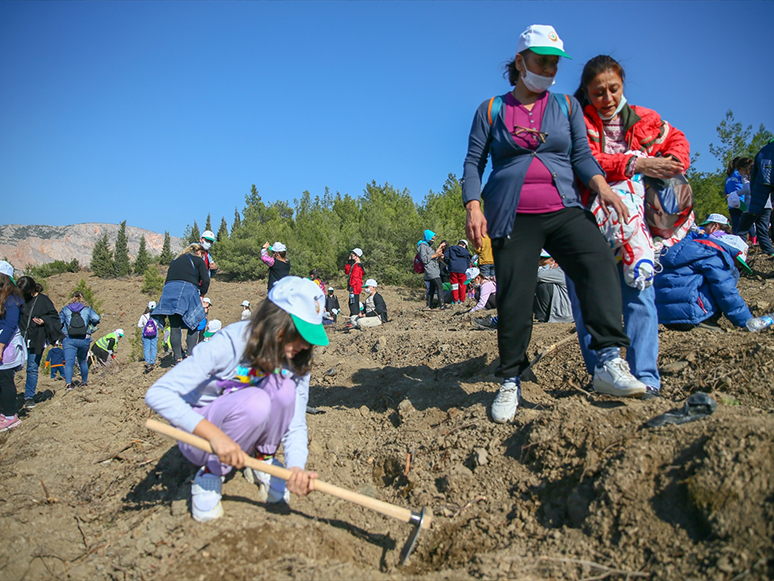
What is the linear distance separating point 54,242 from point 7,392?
455 ft

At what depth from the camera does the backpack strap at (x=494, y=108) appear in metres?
2.70

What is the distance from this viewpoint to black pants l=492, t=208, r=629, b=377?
8.09 ft

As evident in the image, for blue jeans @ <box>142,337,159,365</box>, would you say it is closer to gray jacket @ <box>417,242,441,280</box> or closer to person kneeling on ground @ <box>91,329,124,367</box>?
person kneeling on ground @ <box>91,329,124,367</box>

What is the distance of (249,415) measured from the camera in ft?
7.26

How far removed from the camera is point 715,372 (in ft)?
9.05

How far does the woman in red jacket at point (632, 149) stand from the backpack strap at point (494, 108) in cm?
48

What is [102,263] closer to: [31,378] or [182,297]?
[31,378]

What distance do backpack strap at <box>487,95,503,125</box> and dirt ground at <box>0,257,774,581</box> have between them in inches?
62.2

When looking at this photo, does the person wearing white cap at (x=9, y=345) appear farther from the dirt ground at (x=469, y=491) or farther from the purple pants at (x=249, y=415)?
the purple pants at (x=249, y=415)

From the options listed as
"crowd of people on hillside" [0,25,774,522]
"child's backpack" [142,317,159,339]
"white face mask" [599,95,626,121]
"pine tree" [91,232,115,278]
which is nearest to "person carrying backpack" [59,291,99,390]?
"child's backpack" [142,317,159,339]

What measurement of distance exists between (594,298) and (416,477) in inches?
52.0

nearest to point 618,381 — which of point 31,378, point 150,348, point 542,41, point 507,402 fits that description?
point 507,402

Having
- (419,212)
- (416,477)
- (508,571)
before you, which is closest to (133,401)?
(416,477)

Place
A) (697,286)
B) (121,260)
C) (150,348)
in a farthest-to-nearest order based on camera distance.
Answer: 1. (121,260)
2. (150,348)
3. (697,286)
